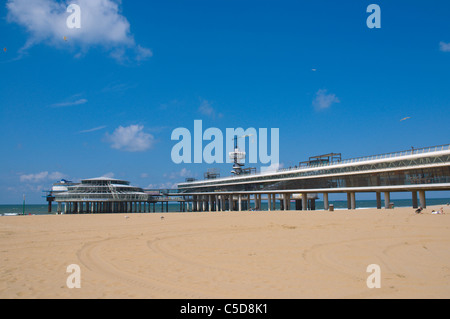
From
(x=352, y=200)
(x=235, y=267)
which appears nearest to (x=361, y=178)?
(x=352, y=200)

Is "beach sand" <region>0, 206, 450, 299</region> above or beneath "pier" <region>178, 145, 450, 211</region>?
beneath

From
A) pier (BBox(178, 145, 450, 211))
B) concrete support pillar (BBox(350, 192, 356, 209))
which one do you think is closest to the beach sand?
pier (BBox(178, 145, 450, 211))

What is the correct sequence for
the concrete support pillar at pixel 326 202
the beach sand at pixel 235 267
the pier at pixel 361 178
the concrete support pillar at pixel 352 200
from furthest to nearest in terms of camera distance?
the concrete support pillar at pixel 326 202
the concrete support pillar at pixel 352 200
the pier at pixel 361 178
the beach sand at pixel 235 267

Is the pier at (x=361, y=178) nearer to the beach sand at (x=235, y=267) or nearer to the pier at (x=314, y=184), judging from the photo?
the pier at (x=314, y=184)

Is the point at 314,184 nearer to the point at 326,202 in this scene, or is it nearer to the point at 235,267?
the point at 326,202

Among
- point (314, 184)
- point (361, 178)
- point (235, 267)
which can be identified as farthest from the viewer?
point (314, 184)

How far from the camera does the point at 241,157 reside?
334ft

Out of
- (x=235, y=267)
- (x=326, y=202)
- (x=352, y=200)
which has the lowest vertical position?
(x=235, y=267)

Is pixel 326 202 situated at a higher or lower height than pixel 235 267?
higher

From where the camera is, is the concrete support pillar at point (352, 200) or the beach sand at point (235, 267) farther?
the concrete support pillar at point (352, 200)

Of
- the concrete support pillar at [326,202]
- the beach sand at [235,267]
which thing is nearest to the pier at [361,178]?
the concrete support pillar at [326,202]

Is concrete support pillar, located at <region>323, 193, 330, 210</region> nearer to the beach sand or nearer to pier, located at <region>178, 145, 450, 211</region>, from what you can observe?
pier, located at <region>178, 145, 450, 211</region>

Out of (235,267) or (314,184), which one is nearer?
(235,267)
